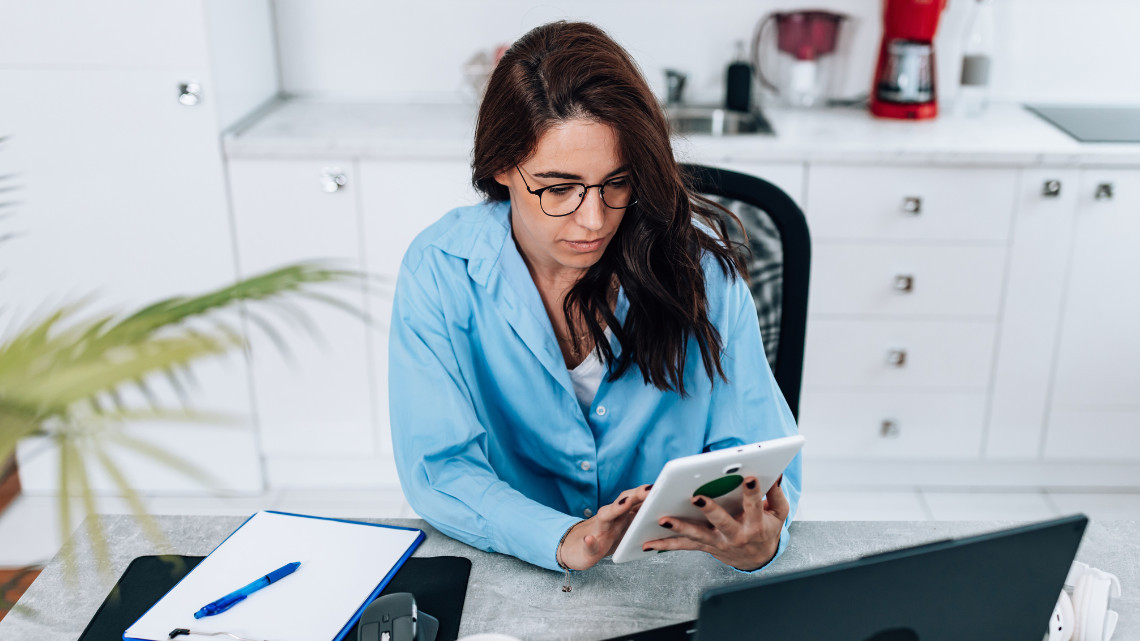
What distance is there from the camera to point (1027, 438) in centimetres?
249

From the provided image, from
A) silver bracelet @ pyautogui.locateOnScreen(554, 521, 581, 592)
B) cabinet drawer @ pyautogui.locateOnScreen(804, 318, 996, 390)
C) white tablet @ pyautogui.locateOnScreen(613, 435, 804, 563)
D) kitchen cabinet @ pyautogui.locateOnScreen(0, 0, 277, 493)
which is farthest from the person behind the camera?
cabinet drawer @ pyautogui.locateOnScreen(804, 318, 996, 390)

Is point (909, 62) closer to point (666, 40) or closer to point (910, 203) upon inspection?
point (910, 203)

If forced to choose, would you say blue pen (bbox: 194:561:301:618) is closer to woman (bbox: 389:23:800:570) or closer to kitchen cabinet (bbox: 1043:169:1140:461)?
woman (bbox: 389:23:800:570)

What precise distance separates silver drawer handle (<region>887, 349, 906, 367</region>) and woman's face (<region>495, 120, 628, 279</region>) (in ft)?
4.60

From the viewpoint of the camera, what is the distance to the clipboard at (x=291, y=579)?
95cm

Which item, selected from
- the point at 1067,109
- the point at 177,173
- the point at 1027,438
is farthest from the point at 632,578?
the point at 1067,109

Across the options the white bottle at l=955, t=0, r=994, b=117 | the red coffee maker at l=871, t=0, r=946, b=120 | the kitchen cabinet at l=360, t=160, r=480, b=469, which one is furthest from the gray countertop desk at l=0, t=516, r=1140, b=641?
the white bottle at l=955, t=0, r=994, b=117

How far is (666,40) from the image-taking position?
268cm

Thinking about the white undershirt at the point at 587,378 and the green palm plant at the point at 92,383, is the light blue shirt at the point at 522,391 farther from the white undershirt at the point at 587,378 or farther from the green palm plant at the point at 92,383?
the green palm plant at the point at 92,383

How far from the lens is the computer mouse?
2.99 feet

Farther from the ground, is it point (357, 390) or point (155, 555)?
point (155, 555)

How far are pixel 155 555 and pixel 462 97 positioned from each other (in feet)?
6.06

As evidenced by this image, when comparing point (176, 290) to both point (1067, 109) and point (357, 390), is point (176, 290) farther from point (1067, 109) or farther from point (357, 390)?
point (1067, 109)

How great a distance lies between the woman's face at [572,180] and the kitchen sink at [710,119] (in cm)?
150
